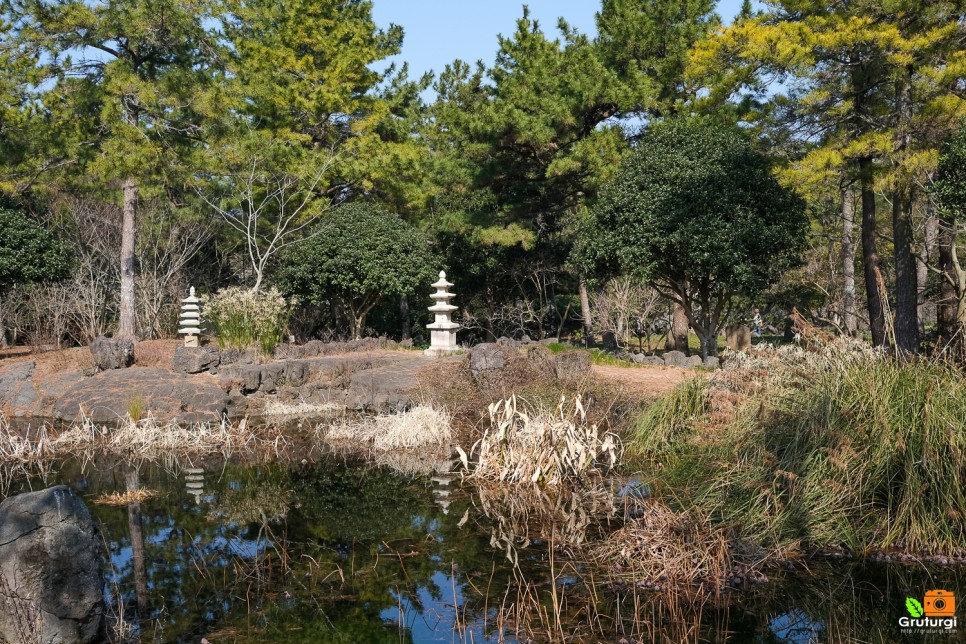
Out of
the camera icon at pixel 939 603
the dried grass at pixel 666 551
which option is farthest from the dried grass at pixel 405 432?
the camera icon at pixel 939 603

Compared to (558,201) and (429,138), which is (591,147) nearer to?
(558,201)

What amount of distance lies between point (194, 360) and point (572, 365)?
6.13 meters

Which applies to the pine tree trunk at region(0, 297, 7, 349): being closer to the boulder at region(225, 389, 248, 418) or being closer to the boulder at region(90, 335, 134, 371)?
the boulder at region(90, 335, 134, 371)

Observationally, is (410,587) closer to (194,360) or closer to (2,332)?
(194,360)

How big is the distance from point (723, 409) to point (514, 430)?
1.87m

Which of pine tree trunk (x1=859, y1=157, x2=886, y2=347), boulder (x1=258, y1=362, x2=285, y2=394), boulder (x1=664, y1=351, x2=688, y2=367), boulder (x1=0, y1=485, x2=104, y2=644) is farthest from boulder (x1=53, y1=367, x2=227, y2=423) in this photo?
pine tree trunk (x1=859, y1=157, x2=886, y2=347)

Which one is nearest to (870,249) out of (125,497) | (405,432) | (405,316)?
(405,432)

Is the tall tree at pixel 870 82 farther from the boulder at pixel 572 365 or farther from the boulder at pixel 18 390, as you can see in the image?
the boulder at pixel 18 390

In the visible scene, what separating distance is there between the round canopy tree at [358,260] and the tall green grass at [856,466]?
40.1ft

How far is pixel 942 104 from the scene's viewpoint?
1162 cm

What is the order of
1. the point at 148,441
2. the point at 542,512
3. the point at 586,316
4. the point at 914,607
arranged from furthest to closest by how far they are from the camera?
the point at 586,316 → the point at 148,441 → the point at 542,512 → the point at 914,607

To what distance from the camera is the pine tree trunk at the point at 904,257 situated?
40.9 feet

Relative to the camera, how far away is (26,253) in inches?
615

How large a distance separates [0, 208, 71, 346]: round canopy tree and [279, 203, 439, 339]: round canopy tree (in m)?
4.59
